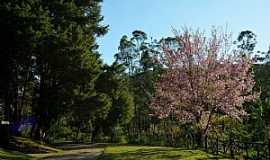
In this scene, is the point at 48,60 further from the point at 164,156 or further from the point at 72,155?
the point at 164,156

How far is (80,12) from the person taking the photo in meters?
45.5

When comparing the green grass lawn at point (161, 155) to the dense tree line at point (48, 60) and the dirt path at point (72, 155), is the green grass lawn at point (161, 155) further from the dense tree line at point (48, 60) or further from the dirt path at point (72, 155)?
the dense tree line at point (48, 60)

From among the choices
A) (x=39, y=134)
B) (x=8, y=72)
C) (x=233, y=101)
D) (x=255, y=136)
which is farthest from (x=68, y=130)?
(x=255, y=136)

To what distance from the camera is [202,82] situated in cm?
3341

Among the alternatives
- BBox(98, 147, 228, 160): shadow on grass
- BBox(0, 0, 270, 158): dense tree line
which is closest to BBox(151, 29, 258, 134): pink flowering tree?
BBox(0, 0, 270, 158): dense tree line

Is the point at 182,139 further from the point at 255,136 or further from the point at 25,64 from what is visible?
the point at 255,136

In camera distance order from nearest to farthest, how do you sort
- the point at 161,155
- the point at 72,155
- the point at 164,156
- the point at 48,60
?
the point at 164,156
the point at 161,155
the point at 72,155
the point at 48,60

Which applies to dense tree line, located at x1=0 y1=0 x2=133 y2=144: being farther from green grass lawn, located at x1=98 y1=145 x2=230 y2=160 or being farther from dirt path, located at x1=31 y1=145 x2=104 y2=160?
green grass lawn, located at x1=98 y1=145 x2=230 y2=160

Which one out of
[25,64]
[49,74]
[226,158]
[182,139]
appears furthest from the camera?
[182,139]

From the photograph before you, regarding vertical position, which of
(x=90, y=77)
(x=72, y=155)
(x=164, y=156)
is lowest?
(x=164, y=156)

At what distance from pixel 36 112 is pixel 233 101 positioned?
17.5 m

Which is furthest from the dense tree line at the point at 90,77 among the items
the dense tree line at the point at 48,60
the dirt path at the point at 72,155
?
the dirt path at the point at 72,155

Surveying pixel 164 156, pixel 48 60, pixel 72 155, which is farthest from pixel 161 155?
pixel 48 60

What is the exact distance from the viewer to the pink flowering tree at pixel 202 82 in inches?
1307
